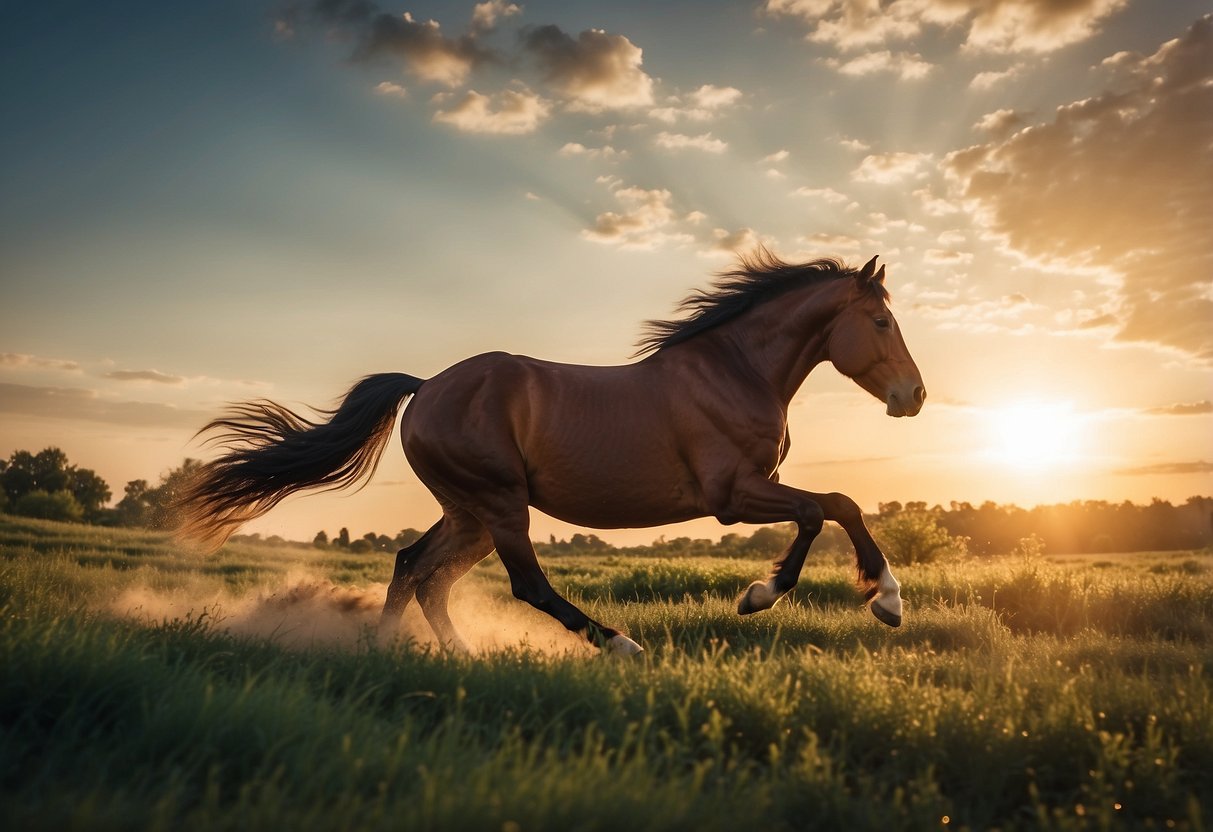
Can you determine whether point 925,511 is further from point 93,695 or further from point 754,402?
point 93,695

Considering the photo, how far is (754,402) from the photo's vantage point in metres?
6.58

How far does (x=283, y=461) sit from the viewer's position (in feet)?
24.0

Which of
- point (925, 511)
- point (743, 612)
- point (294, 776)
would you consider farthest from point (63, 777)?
point (925, 511)

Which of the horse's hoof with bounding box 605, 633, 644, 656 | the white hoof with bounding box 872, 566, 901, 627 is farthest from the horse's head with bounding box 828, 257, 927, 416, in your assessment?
the horse's hoof with bounding box 605, 633, 644, 656

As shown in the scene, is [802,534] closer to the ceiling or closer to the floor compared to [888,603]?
closer to the ceiling

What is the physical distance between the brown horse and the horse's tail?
0.49m

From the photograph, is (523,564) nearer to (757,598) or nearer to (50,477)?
(757,598)

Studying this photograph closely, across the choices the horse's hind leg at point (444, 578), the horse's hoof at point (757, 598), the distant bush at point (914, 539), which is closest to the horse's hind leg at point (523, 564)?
the horse's hind leg at point (444, 578)

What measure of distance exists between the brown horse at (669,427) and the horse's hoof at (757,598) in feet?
0.03

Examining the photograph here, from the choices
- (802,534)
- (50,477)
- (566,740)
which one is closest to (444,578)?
(802,534)

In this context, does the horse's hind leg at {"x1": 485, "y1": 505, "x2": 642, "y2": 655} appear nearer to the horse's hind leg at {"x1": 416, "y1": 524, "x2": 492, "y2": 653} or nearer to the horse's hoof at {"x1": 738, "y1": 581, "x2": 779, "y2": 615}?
the horse's hind leg at {"x1": 416, "y1": 524, "x2": 492, "y2": 653}

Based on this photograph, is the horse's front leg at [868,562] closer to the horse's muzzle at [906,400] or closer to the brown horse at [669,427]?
the brown horse at [669,427]

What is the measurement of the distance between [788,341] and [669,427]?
1.22 m

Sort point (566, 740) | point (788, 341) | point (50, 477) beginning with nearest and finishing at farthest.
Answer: point (566, 740) → point (788, 341) → point (50, 477)
